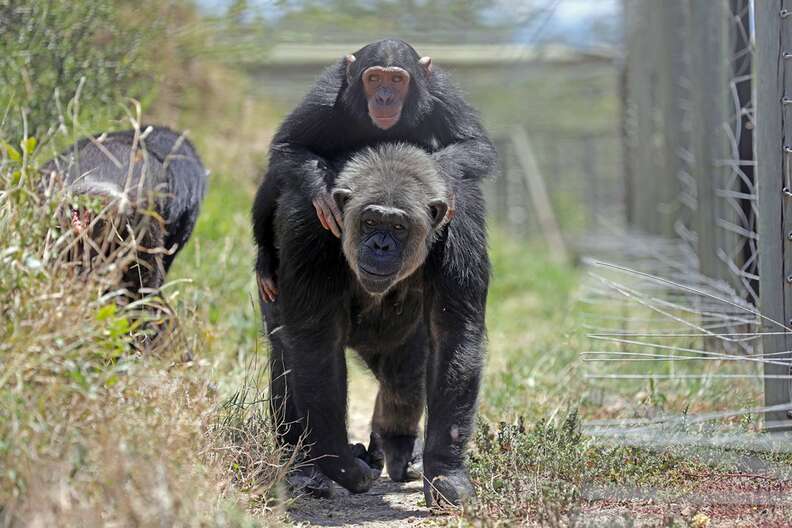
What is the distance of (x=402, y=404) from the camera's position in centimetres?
545

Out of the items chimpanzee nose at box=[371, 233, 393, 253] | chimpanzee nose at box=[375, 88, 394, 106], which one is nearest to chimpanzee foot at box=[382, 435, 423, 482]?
chimpanzee nose at box=[371, 233, 393, 253]

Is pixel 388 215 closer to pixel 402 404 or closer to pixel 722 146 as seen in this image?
pixel 402 404

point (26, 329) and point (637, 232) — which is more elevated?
point (26, 329)

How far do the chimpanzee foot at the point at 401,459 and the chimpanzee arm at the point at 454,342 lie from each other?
0.78 m

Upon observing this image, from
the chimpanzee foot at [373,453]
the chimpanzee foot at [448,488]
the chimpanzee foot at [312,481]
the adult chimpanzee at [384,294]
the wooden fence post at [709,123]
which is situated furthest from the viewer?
→ the wooden fence post at [709,123]

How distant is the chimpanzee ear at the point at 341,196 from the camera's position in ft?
15.1

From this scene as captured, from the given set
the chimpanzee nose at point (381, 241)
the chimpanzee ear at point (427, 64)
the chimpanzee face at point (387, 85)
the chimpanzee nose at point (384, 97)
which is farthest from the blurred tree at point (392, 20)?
the chimpanzee nose at point (381, 241)

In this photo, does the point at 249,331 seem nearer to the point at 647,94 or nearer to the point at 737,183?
the point at 737,183

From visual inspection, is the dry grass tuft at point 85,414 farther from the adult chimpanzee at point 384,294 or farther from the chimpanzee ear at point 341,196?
the chimpanzee ear at point 341,196

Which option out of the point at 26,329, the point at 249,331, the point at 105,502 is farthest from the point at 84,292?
the point at 249,331

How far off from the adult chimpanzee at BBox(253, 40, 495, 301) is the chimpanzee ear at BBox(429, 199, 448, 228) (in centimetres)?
44

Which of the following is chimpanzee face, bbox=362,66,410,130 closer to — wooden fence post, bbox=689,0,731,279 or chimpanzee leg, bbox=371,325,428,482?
chimpanzee leg, bbox=371,325,428,482

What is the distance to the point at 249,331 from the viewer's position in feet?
24.8

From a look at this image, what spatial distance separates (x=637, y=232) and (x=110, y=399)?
9.36 m
